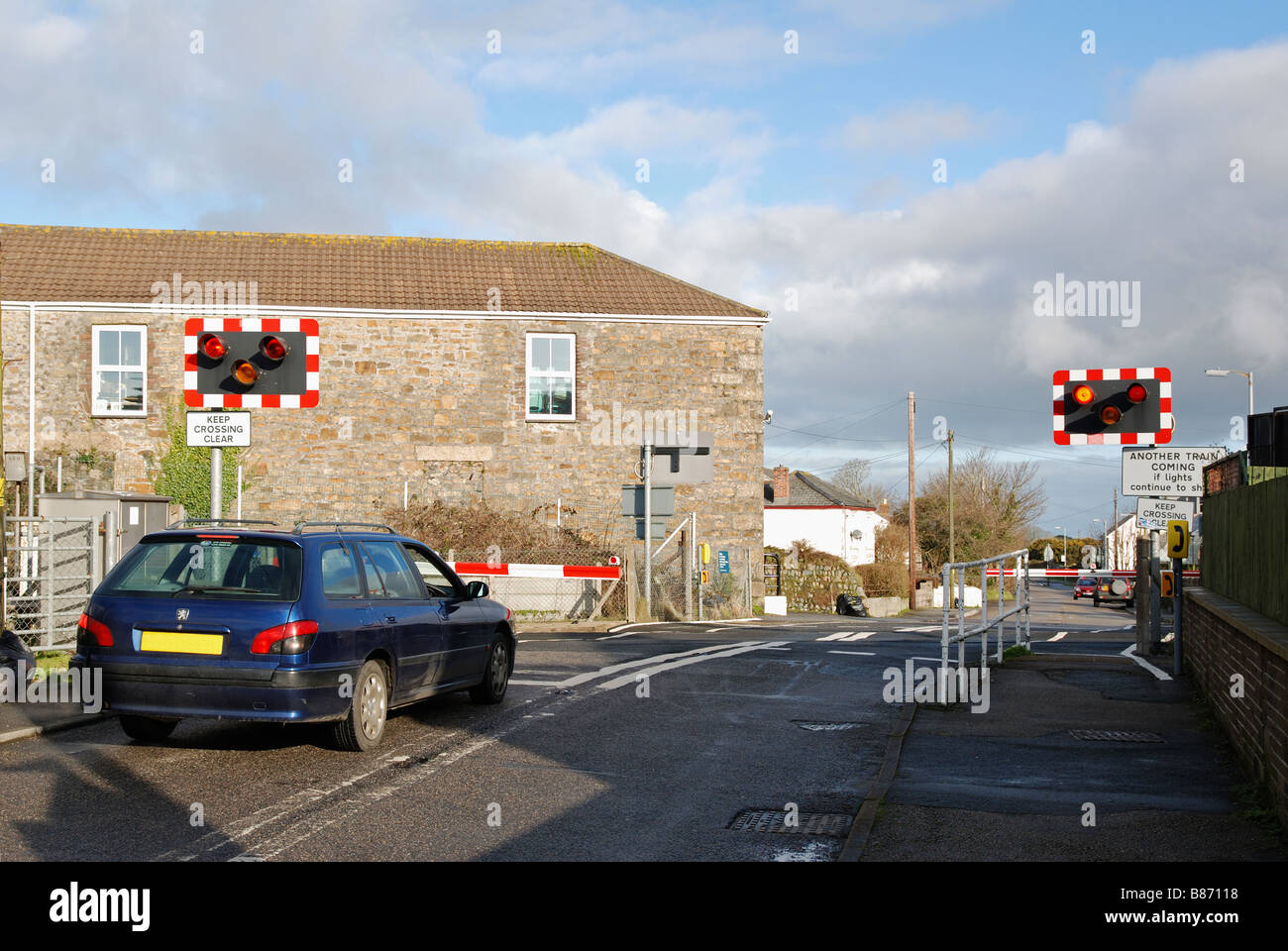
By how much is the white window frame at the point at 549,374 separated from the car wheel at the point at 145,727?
21.7 meters

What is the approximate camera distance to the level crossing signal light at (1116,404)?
13414 mm

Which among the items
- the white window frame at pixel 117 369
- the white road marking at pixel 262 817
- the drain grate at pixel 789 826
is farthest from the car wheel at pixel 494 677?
the white window frame at pixel 117 369

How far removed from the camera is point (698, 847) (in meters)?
6.43

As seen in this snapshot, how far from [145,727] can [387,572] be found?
2077 mm

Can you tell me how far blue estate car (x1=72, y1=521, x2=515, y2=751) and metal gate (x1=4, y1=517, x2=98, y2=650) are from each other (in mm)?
5294

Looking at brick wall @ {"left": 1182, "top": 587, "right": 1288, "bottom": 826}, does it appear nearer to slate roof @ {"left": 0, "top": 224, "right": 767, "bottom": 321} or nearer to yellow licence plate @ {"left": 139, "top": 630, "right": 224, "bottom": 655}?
yellow licence plate @ {"left": 139, "top": 630, "right": 224, "bottom": 655}

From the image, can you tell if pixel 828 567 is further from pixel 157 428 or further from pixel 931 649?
pixel 931 649

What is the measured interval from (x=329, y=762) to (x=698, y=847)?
3228mm

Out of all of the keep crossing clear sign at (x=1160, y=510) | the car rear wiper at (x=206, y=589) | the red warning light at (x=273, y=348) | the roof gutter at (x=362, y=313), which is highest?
the roof gutter at (x=362, y=313)

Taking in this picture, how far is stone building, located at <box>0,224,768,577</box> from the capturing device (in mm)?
29547

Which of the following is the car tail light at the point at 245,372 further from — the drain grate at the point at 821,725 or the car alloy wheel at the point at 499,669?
the drain grate at the point at 821,725
